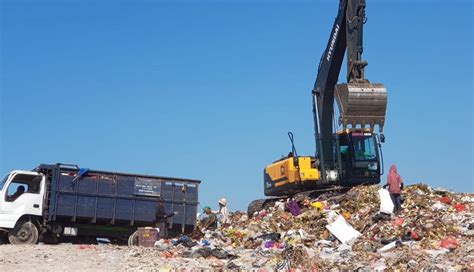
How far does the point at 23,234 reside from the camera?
49.4 feet

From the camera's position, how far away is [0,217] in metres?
14.8

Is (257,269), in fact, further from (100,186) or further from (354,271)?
(100,186)

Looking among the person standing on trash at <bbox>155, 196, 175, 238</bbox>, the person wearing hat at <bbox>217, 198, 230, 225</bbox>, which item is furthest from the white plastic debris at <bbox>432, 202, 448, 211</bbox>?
the person standing on trash at <bbox>155, 196, 175, 238</bbox>

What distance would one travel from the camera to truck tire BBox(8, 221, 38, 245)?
14.9 m

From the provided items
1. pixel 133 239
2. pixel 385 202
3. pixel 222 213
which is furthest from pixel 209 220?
pixel 385 202

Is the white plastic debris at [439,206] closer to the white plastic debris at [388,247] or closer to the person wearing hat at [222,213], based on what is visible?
the white plastic debris at [388,247]

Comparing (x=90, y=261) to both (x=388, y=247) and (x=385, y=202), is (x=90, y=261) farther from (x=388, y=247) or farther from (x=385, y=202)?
(x=385, y=202)

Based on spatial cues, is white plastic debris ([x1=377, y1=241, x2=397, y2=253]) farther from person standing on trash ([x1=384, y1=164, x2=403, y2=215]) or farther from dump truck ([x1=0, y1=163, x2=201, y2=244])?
dump truck ([x1=0, y1=163, x2=201, y2=244])

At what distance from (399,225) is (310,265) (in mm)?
3471

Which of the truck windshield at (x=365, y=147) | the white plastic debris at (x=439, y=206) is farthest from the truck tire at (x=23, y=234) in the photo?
the white plastic debris at (x=439, y=206)

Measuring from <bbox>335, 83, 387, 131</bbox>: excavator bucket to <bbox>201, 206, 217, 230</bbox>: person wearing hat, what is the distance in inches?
186

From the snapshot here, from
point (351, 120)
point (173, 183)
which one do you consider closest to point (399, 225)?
point (351, 120)

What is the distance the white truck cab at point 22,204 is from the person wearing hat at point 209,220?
428cm

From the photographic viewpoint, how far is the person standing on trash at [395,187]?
1384cm
